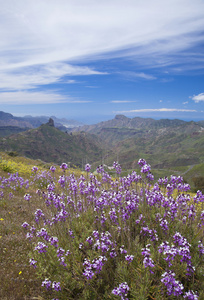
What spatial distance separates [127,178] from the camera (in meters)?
8.28

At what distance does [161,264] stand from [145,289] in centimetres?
141

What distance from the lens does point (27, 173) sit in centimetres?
2281

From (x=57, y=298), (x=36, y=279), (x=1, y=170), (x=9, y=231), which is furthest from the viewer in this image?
(x=1, y=170)

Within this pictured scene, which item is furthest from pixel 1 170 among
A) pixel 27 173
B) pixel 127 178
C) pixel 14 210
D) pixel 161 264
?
pixel 161 264

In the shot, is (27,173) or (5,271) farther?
(27,173)

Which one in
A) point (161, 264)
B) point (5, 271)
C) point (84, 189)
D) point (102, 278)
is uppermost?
point (84, 189)

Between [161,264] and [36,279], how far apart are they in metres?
4.26

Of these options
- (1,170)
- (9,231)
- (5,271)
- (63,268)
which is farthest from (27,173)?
(63,268)

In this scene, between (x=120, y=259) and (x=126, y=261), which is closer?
(x=126, y=261)

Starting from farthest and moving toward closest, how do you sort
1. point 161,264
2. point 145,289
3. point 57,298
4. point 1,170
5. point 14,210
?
point 1,170 → point 14,210 → point 161,264 → point 57,298 → point 145,289

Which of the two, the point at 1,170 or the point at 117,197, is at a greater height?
the point at 117,197

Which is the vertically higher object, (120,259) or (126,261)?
(126,261)

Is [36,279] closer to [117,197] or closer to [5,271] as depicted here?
[5,271]

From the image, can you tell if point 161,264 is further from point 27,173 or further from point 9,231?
point 27,173
